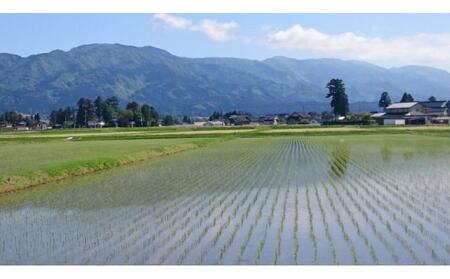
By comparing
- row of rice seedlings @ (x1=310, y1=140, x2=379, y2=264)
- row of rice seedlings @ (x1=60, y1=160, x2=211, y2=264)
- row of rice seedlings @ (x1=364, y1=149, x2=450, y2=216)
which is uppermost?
row of rice seedlings @ (x1=60, y1=160, x2=211, y2=264)

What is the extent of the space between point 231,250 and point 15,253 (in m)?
3.23

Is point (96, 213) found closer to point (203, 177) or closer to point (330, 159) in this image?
point (203, 177)

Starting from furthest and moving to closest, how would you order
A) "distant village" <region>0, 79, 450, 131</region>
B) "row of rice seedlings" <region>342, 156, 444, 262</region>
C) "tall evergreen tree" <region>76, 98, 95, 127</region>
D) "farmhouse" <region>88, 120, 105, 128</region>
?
"farmhouse" <region>88, 120, 105, 128</region> → "tall evergreen tree" <region>76, 98, 95, 127</region> → "distant village" <region>0, 79, 450, 131</region> → "row of rice seedlings" <region>342, 156, 444, 262</region>

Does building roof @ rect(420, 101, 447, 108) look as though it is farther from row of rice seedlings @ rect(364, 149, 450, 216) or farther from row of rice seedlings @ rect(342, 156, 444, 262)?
row of rice seedlings @ rect(342, 156, 444, 262)

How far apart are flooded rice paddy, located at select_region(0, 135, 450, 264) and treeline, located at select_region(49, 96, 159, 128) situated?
8608cm

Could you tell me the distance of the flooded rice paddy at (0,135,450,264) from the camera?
815 cm

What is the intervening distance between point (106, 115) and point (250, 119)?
37.5 metres

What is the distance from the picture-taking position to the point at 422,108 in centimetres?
8338

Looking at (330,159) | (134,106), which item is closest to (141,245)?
(330,159)

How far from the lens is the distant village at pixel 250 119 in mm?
79188

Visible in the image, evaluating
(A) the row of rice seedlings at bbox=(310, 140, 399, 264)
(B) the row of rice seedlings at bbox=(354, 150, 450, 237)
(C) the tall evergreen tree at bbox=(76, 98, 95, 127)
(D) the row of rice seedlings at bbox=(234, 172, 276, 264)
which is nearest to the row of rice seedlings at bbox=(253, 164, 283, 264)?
(D) the row of rice seedlings at bbox=(234, 172, 276, 264)

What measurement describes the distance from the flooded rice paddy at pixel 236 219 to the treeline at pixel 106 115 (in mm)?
86084

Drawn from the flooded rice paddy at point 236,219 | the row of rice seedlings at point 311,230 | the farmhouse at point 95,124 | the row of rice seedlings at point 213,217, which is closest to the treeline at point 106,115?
the farmhouse at point 95,124

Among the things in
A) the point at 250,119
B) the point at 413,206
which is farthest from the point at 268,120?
the point at 413,206
